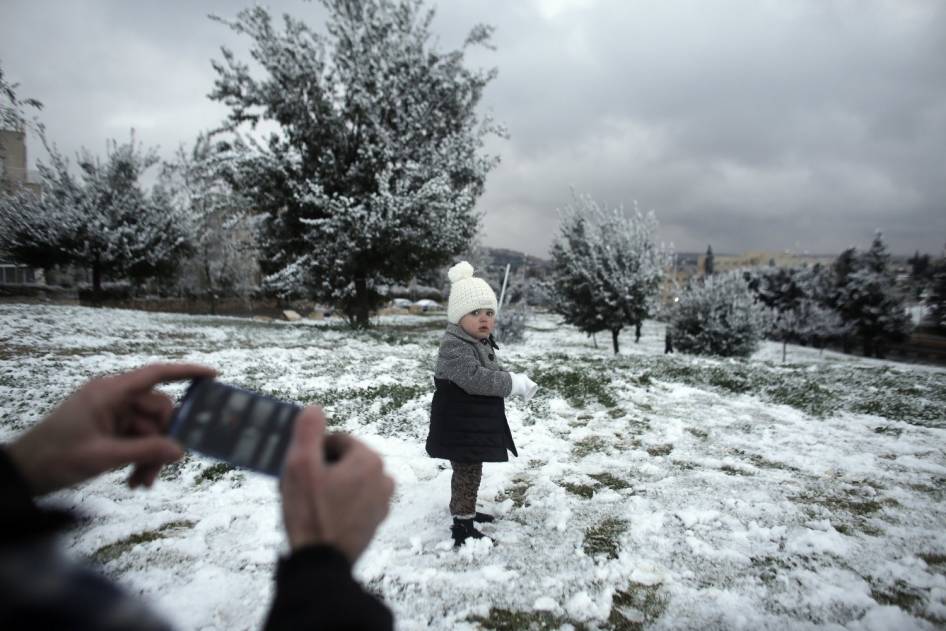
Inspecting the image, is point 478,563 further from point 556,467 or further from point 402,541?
point 556,467

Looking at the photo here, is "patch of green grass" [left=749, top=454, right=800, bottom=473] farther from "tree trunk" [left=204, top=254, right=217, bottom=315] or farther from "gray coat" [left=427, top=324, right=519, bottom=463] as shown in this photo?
"tree trunk" [left=204, top=254, right=217, bottom=315]

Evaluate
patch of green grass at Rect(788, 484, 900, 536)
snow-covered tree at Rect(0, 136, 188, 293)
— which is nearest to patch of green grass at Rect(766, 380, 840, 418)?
patch of green grass at Rect(788, 484, 900, 536)

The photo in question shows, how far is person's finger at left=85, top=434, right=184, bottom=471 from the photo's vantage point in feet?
3.35

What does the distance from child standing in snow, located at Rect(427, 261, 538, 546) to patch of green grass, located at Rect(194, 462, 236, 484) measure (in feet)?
6.81

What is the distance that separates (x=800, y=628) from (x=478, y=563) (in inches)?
65.9

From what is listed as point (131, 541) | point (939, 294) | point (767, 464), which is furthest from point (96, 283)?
point (939, 294)

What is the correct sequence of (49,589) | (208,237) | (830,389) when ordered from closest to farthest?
(49,589)
(830,389)
(208,237)

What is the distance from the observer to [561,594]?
8.30 feet

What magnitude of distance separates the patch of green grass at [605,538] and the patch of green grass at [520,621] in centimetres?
65

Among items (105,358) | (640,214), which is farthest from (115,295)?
(640,214)

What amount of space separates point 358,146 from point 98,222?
36.4 ft

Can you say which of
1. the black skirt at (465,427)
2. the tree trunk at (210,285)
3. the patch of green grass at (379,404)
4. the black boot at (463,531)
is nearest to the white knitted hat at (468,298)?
the black skirt at (465,427)

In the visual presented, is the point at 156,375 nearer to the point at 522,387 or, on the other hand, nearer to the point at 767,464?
the point at 522,387

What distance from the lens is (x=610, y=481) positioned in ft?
13.0
